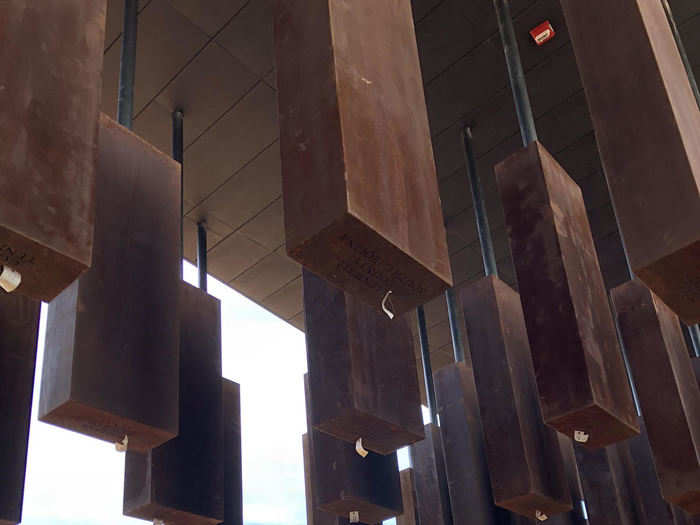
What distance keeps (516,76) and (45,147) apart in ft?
10.4

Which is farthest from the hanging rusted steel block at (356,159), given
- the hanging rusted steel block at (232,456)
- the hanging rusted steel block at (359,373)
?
the hanging rusted steel block at (232,456)

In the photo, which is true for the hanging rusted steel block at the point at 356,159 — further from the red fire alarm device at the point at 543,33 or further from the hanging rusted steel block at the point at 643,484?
the hanging rusted steel block at the point at 643,484

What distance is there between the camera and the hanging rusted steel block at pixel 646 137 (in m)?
3.02

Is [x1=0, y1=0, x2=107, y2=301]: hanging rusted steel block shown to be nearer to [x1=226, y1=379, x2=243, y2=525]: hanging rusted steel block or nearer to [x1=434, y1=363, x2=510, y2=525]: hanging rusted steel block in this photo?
[x1=226, y1=379, x2=243, y2=525]: hanging rusted steel block

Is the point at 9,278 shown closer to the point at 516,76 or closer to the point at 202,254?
the point at 516,76

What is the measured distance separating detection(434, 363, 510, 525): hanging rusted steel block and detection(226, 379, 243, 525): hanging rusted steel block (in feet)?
4.34

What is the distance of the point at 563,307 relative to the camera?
4082 mm

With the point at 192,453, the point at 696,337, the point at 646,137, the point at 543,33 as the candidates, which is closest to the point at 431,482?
the point at 696,337

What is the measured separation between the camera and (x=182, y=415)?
4.68m

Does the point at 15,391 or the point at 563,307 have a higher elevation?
the point at 563,307

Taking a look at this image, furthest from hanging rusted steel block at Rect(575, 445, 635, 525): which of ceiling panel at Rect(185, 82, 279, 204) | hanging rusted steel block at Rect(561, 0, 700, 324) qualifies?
ceiling panel at Rect(185, 82, 279, 204)

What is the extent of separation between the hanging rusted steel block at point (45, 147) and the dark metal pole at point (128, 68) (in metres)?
1.47

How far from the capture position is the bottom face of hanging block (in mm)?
6791

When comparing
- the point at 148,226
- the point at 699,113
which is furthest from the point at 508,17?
the point at 148,226
